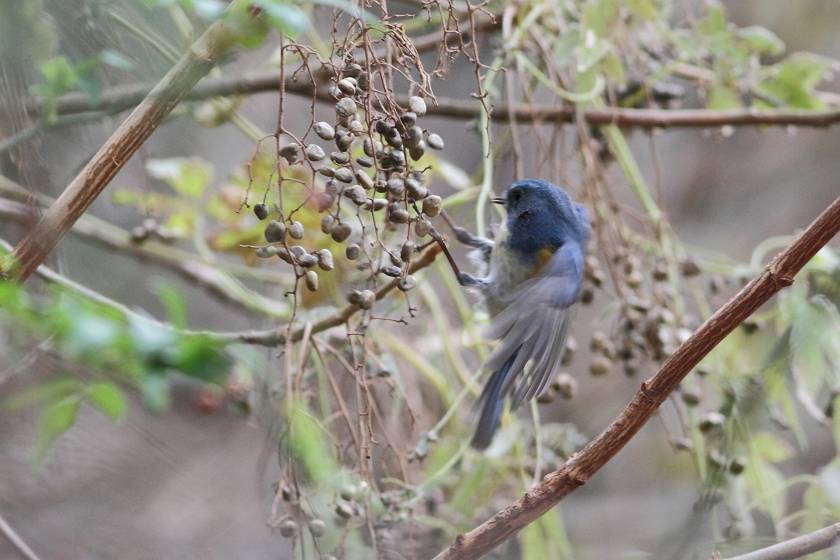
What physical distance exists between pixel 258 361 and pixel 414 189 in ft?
1.34

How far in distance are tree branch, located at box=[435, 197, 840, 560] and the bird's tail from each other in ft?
1.34

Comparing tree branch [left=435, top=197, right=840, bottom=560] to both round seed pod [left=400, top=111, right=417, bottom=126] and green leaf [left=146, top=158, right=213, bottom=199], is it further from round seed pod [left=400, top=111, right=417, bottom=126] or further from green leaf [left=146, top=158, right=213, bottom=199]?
green leaf [left=146, top=158, right=213, bottom=199]

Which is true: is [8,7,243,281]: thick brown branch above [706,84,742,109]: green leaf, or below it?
below

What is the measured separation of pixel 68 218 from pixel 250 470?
206cm

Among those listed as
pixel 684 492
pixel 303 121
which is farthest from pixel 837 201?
pixel 684 492

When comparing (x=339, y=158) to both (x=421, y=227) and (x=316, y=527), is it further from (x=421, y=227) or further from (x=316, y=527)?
(x=316, y=527)

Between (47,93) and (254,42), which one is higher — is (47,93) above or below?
above

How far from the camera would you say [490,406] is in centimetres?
151

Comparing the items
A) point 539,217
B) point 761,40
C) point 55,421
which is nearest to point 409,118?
point 55,421

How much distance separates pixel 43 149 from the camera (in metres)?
1.13

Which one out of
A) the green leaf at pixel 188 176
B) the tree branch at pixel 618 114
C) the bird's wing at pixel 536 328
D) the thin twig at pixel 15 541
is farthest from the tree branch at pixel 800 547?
the green leaf at pixel 188 176

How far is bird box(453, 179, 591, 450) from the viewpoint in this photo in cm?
139

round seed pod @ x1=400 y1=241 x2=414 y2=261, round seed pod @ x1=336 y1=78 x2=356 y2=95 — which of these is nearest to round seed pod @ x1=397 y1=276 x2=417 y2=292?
round seed pod @ x1=400 y1=241 x2=414 y2=261

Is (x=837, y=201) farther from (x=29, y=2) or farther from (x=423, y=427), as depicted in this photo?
(x=423, y=427)
